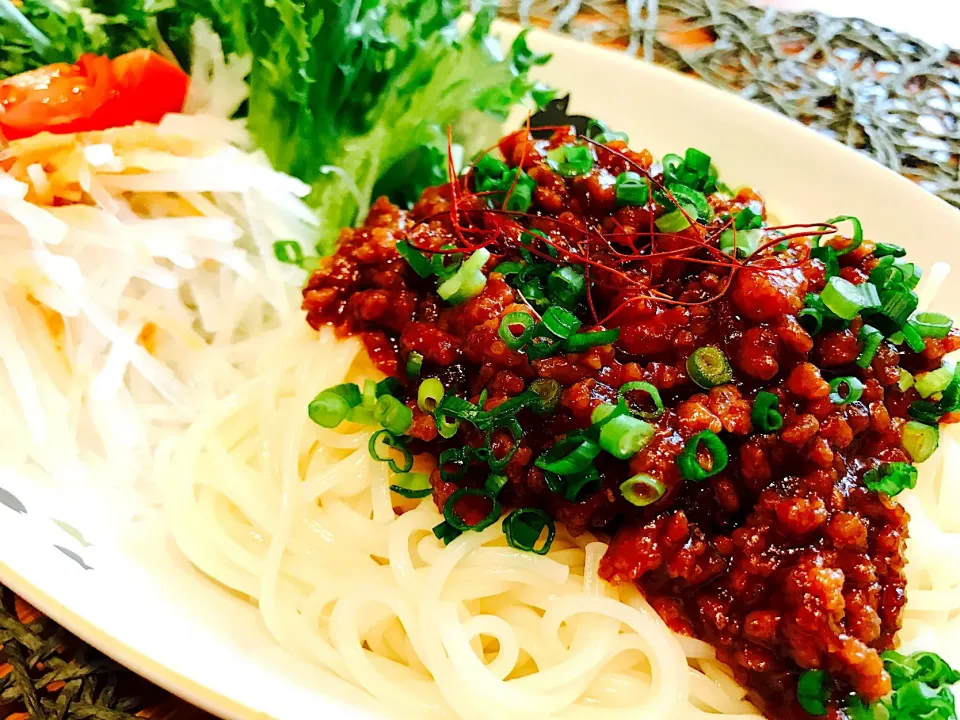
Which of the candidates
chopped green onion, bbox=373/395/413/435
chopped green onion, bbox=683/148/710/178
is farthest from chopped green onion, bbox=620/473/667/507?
chopped green onion, bbox=683/148/710/178

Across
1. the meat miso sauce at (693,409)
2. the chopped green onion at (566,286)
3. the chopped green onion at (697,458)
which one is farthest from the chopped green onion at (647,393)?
the chopped green onion at (566,286)

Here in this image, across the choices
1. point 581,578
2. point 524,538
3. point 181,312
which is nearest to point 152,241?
point 181,312

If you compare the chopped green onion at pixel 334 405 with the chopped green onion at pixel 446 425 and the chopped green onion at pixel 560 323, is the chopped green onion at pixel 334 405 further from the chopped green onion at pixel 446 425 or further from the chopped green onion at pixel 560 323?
the chopped green onion at pixel 560 323

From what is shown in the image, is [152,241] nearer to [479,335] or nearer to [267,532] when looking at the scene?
[267,532]

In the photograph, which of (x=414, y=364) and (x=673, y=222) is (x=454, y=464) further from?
(x=673, y=222)

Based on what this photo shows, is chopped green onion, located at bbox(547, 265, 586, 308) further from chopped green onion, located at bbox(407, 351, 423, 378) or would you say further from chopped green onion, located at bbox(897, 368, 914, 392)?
chopped green onion, located at bbox(897, 368, 914, 392)
